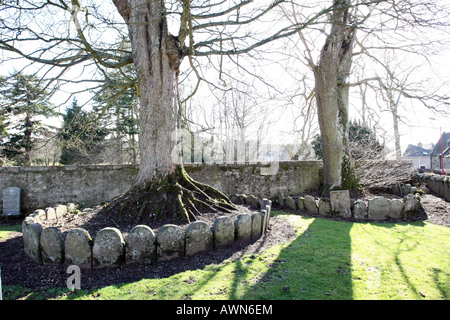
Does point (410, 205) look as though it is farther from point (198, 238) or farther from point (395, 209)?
point (198, 238)

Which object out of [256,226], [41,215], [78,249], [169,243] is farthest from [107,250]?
[41,215]

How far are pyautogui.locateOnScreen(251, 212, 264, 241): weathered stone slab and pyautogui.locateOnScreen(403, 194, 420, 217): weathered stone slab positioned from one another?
413 cm

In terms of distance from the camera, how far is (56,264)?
3.41 meters

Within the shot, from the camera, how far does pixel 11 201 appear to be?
7828 millimetres

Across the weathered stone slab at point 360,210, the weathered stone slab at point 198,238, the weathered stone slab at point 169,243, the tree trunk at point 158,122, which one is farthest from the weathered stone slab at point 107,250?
the weathered stone slab at point 360,210

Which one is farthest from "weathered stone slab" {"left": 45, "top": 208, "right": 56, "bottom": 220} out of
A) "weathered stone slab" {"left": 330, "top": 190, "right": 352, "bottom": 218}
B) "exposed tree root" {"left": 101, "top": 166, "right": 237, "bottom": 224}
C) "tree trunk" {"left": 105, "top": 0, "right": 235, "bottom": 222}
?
"weathered stone slab" {"left": 330, "top": 190, "right": 352, "bottom": 218}

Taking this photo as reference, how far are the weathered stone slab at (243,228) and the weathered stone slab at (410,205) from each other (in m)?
4.45

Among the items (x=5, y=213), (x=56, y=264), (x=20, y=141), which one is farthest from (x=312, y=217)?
(x=20, y=141)

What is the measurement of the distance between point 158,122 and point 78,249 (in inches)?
110

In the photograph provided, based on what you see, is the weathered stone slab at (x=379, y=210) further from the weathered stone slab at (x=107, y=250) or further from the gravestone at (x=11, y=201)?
the gravestone at (x=11, y=201)

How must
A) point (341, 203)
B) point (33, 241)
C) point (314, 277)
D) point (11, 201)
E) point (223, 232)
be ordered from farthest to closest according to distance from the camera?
point (11, 201) < point (341, 203) < point (223, 232) < point (33, 241) < point (314, 277)

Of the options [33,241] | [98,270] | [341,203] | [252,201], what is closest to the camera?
[98,270]

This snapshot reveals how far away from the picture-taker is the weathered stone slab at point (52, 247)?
3412 millimetres

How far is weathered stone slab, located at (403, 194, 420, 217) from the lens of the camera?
6262 mm
